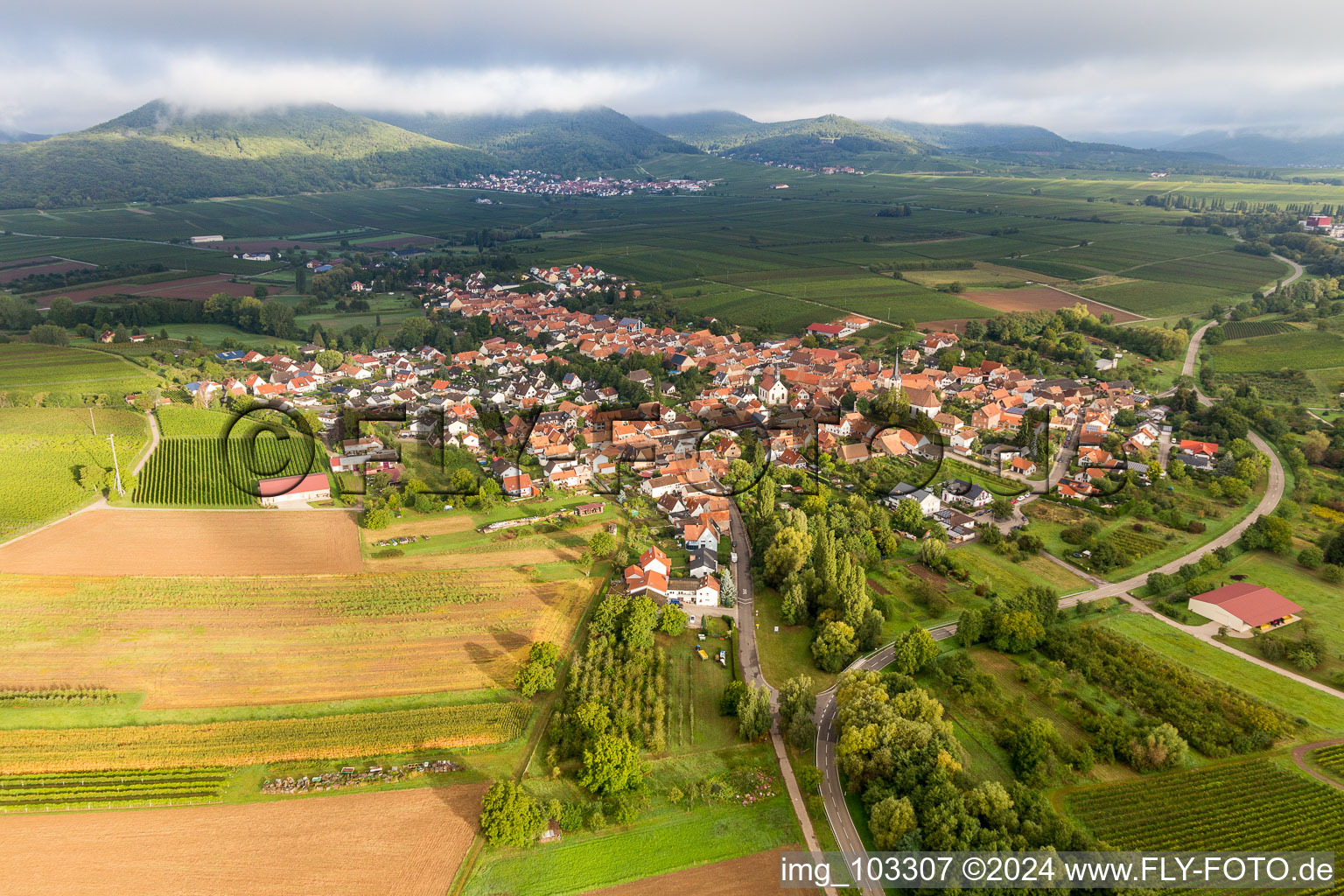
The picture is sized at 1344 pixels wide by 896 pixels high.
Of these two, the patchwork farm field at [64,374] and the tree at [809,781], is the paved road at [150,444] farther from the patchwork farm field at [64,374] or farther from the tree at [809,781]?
the tree at [809,781]

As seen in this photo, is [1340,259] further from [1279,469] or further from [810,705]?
[810,705]

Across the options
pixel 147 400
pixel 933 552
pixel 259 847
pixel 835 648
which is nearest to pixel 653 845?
pixel 835 648

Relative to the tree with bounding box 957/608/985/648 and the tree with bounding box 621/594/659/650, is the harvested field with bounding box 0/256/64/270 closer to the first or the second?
the tree with bounding box 621/594/659/650

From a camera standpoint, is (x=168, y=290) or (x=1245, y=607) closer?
(x=1245, y=607)

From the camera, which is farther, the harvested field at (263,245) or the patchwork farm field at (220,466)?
the harvested field at (263,245)

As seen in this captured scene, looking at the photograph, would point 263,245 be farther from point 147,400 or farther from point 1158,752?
point 1158,752

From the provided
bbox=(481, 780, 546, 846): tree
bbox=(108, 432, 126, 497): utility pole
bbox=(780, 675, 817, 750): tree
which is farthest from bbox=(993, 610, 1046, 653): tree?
bbox=(108, 432, 126, 497): utility pole

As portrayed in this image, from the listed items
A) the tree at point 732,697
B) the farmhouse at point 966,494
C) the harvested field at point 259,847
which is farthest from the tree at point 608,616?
the farmhouse at point 966,494

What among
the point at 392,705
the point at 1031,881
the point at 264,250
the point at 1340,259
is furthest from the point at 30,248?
the point at 1340,259
